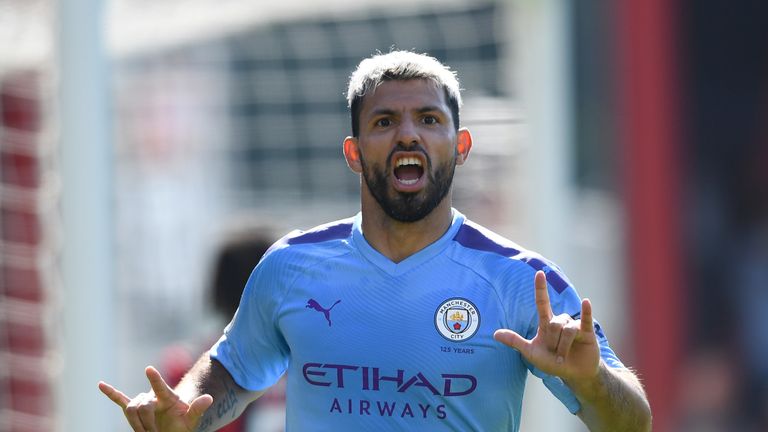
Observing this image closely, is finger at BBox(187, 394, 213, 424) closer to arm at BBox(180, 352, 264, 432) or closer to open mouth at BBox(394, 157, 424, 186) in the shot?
arm at BBox(180, 352, 264, 432)

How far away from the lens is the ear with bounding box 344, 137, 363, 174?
3252mm

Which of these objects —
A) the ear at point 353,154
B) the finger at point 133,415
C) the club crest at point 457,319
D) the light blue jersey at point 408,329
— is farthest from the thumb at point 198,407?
the ear at point 353,154

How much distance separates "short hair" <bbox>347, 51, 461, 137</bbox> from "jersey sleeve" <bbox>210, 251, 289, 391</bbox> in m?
0.43

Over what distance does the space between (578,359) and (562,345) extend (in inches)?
1.9

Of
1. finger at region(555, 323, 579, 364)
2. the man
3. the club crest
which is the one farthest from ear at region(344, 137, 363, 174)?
finger at region(555, 323, 579, 364)

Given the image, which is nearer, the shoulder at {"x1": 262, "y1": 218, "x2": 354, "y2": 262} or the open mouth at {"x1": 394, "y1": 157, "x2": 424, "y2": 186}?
the open mouth at {"x1": 394, "y1": 157, "x2": 424, "y2": 186}

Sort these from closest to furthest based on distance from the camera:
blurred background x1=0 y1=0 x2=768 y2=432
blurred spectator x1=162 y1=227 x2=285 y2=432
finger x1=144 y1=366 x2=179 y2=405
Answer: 1. finger x1=144 y1=366 x2=179 y2=405
2. blurred spectator x1=162 y1=227 x2=285 y2=432
3. blurred background x1=0 y1=0 x2=768 y2=432

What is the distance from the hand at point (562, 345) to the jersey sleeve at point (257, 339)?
691 millimetres

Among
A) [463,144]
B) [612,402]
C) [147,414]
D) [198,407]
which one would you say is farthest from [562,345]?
[147,414]

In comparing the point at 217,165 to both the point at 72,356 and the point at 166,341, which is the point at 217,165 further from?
the point at 72,356

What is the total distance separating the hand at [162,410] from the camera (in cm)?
301

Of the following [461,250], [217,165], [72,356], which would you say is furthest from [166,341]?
[461,250]

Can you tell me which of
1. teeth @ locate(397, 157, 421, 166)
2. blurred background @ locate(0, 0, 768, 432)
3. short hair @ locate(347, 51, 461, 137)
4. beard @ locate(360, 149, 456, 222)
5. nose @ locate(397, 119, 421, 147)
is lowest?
blurred background @ locate(0, 0, 768, 432)

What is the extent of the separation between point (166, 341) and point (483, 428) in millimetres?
9769
